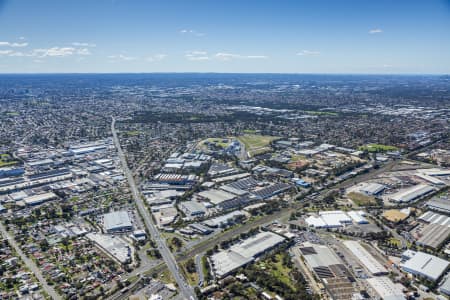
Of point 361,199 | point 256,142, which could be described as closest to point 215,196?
point 361,199

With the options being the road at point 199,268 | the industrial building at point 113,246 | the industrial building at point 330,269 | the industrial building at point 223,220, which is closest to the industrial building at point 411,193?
the industrial building at point 330,269

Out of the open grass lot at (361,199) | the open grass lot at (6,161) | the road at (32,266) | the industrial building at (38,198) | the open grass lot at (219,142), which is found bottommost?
the road at (32,266)

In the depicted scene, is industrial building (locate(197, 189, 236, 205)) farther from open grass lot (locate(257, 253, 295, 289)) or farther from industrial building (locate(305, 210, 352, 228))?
open grass lot (locate(257, 253, 295, 289))

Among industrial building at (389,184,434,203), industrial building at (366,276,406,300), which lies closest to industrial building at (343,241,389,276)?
industrial building at (366,276,406,300)

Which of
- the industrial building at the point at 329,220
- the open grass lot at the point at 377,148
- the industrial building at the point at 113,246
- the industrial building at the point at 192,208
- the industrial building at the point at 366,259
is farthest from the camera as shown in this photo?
the open grass lot at the point at 377,148

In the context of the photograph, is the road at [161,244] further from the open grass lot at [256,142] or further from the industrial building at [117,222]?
the open grass lot at [256,142]
